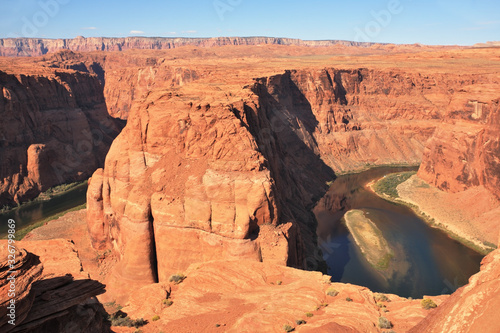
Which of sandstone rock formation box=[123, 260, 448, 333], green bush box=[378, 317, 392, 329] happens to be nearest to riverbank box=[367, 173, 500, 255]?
sandstone rock formation box=[123, 260, 448, 333]

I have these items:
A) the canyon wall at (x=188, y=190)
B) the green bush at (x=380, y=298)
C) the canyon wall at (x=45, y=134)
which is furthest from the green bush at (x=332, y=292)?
the canyon wall at (x=45, y=134)

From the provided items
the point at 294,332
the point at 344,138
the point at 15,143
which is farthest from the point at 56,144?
the point at 294,332

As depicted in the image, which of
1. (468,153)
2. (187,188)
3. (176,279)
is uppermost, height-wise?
(187,188)

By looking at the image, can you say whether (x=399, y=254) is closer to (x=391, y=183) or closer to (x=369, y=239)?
(x=369, y=239)

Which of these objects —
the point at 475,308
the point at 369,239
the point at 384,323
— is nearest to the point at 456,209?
the point at 369,239

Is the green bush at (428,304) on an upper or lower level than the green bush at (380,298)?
upper

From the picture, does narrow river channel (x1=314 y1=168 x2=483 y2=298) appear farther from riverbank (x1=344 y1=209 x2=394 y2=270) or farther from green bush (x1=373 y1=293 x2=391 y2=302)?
green bush (x1=373 y1=293 x2=391 y2=302)

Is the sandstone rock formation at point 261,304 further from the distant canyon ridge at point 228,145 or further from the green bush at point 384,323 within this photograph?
the distant canyon ridge at point 228,145
